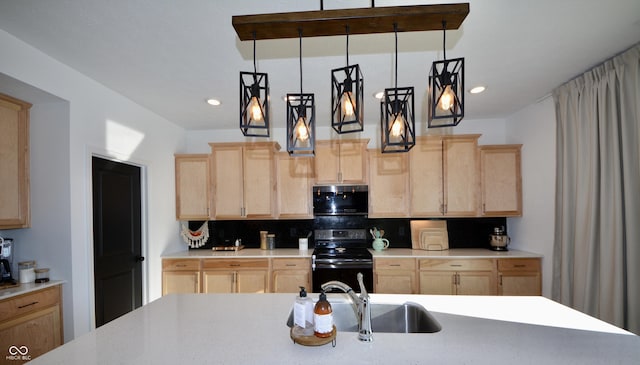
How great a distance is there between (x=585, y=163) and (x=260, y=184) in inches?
125

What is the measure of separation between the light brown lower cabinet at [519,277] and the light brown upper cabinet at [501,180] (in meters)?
0.56

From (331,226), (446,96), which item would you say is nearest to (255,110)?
(446,96)

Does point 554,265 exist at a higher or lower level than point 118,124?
lower

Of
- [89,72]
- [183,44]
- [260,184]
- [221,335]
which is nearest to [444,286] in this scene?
[260,184]

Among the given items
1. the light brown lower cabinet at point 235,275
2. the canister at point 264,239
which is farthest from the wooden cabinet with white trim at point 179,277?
the canister at point 264,239

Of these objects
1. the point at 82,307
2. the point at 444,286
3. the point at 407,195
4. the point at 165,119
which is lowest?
the point at 444,286

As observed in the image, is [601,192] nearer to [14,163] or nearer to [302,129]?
[302,129]

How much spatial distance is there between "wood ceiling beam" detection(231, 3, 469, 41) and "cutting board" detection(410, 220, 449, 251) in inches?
115

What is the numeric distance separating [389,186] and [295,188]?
3.82 ft

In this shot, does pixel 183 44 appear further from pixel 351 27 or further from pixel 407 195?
pixel 407 195

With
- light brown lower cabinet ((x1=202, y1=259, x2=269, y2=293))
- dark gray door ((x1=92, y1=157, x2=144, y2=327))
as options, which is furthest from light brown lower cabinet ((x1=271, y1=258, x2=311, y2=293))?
dark gray door ((x1=92, y1=157, x2=144, y2=327))

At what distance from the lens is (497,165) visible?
343 cm

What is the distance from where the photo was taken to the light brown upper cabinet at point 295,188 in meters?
3.60

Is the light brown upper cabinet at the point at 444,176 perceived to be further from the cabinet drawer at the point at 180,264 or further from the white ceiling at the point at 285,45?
the cabinet drawer at the point at 180,264
